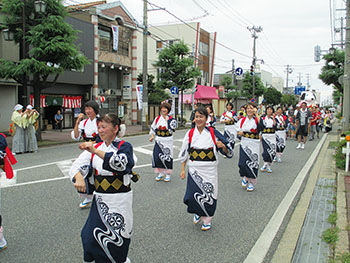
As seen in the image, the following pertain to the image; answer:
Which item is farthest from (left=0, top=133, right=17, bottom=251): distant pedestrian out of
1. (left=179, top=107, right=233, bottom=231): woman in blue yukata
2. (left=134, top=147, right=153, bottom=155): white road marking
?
(left=134, top=147, right=153, bottom=155): white road marking

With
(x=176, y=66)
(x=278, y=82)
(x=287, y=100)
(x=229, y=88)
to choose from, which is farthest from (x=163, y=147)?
(x=278, y=82)

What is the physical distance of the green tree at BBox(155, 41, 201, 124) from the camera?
28516 mm

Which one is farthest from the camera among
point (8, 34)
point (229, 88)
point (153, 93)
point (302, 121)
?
point (229, 88)

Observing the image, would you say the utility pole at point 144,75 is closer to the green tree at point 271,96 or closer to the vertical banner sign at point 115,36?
the vertical banner sign at point 115,36

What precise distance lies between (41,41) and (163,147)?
372 inches

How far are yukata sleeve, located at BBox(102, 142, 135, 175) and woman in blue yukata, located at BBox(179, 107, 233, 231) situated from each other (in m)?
2.01

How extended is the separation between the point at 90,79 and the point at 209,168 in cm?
2216

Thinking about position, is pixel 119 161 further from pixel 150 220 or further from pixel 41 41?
pixel 41 41

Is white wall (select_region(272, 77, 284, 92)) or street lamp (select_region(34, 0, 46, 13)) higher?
white wall (select_region(272, 77, 284, 92))

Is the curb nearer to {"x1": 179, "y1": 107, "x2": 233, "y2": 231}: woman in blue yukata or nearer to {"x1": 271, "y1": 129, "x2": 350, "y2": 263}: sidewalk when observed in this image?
{"x1": 271, "y1": 129, "x2": 350, "y2": 263}: sidewalk

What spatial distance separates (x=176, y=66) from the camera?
2848 centimetres

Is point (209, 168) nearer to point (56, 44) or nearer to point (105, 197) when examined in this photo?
point (105, 197)

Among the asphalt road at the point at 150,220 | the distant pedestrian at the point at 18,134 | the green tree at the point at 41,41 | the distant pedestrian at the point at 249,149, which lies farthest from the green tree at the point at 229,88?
the distant pedestrian at the point at 249,149

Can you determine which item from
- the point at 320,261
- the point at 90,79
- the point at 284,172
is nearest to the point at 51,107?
the point at 90,79
